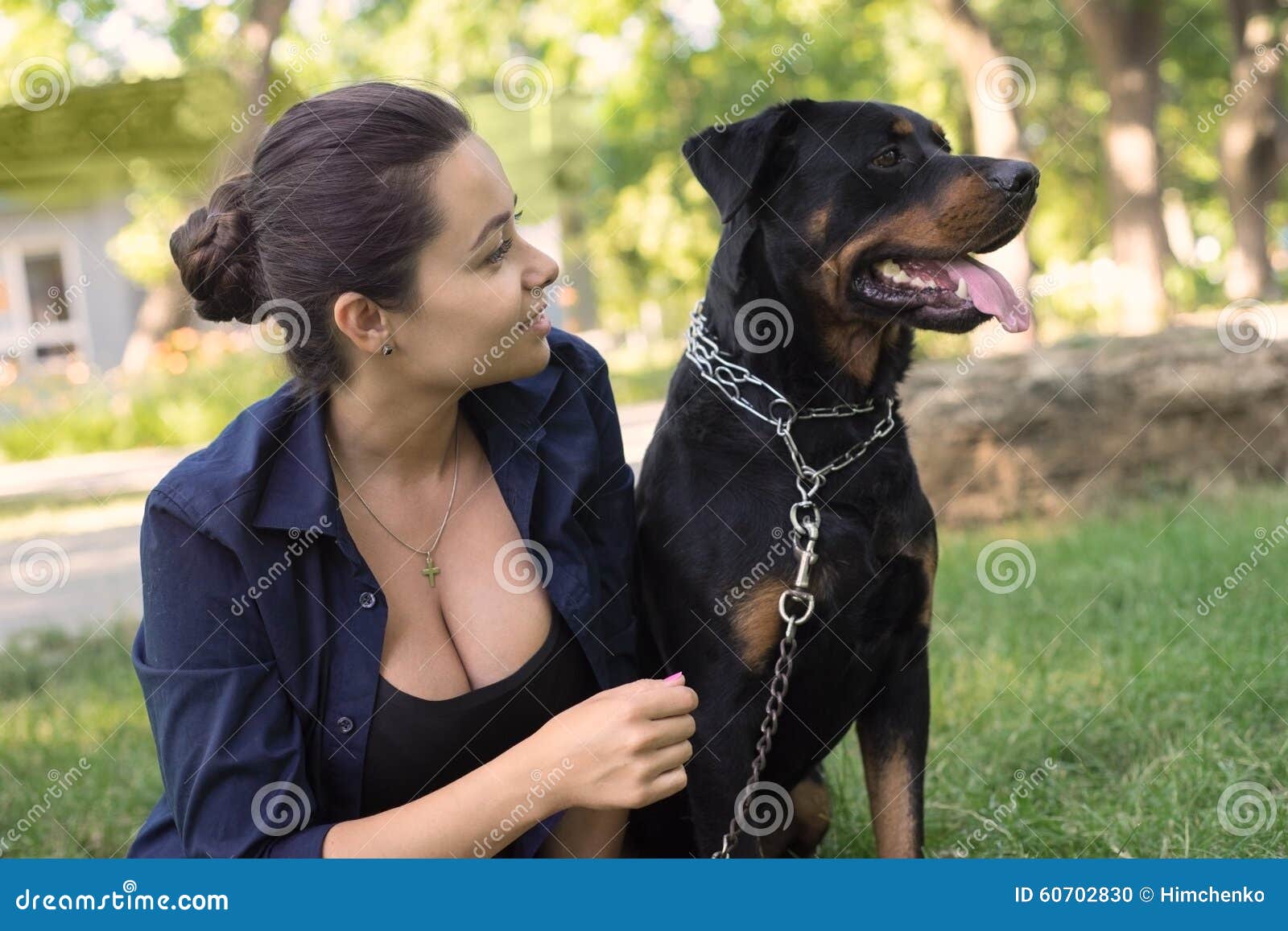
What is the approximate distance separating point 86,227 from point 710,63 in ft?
39.7

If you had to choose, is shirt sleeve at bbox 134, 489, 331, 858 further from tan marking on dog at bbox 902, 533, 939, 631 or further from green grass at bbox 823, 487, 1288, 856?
green grass at bbox 823, 487, 1288, 856

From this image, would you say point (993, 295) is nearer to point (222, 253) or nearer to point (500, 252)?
point (500, 252)

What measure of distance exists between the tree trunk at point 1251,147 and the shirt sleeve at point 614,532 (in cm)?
1197

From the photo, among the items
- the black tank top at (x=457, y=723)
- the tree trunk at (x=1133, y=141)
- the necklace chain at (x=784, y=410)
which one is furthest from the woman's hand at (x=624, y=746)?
the tree trunk at (x=1133, y=141)

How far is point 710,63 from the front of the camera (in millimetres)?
15539

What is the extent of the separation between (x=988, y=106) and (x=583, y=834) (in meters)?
7.69

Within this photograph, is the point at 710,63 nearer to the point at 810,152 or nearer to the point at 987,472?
the point at 987,472

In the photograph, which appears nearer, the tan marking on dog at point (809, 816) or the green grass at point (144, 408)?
the tan marking on dog at point (809, 816)

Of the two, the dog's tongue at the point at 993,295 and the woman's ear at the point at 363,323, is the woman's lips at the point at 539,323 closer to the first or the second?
the woman's ear at the point at 363,323

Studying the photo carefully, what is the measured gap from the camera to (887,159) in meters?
2.67

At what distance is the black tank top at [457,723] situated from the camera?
89.0 inches

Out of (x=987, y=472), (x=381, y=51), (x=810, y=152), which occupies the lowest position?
(x=987, y=472)

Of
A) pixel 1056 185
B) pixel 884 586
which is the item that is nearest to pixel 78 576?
pixel 884 586

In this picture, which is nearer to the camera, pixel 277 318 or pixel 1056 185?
pixel 277 318
